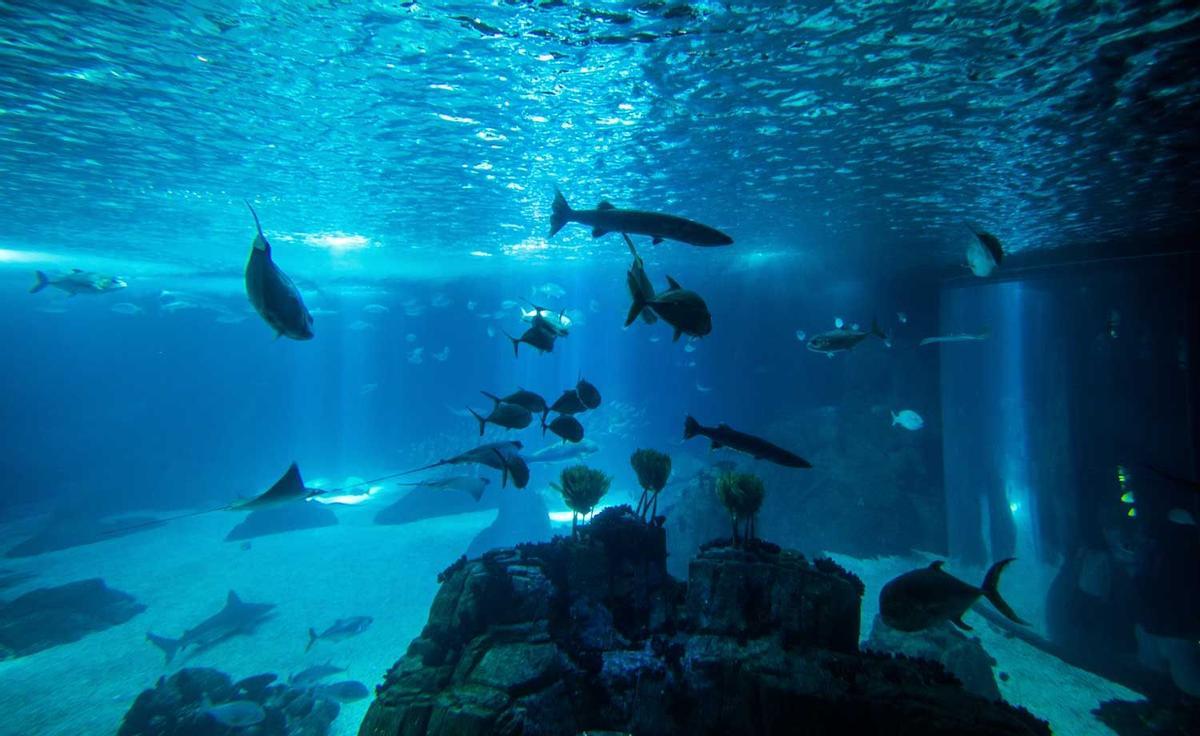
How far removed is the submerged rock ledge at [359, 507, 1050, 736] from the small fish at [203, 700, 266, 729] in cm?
604

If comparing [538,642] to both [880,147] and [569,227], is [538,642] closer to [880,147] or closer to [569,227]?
[880,147]

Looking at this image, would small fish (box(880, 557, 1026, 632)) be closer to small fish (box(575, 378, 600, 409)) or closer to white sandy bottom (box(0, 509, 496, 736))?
small fish (box(575, 378, 600, 409))

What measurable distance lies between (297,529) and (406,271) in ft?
58.1

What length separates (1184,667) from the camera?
11.9m

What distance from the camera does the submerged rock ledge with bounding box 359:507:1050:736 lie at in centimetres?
446

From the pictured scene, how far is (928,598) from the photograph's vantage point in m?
4.55

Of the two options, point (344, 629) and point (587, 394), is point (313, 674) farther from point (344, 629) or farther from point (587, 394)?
point (587, 394)

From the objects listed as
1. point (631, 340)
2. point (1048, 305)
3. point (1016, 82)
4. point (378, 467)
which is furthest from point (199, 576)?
point (1048, 305)

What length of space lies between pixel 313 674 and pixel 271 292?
12.9 m

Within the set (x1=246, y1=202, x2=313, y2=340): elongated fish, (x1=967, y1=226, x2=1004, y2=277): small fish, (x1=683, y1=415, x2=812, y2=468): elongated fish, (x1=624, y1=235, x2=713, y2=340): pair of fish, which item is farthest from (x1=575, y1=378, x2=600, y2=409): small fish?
(x1=967, y1=226, x2=1004, y2=277): small fish

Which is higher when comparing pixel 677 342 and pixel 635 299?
pixel 635 299

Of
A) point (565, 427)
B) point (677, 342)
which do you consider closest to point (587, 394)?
point (565, 427)

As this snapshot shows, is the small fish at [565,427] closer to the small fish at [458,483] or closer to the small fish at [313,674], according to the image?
the small fish at [458,483]

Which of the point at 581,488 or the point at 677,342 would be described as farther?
the point at 677,342
